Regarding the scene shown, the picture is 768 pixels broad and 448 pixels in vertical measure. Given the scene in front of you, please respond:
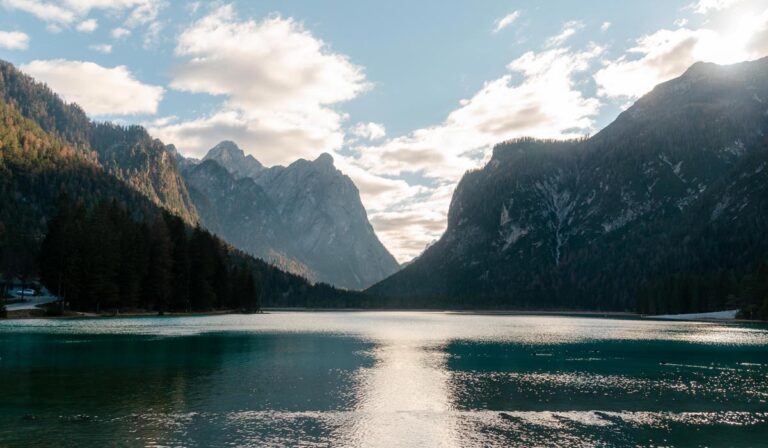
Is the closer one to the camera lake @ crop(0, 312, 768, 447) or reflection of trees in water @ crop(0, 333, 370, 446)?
lake @ crop(0, 312, 768, 447)

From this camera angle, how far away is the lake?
31.7 m

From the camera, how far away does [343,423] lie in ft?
114

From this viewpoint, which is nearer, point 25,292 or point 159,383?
point 159,383

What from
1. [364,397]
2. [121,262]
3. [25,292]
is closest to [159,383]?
[364,397]

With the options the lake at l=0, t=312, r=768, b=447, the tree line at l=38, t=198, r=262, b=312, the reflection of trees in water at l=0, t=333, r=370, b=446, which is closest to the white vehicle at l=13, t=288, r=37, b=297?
the tree line at l=38, t=198, r=262, b=312

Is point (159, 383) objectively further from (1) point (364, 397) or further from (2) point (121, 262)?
(2) point (121, 262)

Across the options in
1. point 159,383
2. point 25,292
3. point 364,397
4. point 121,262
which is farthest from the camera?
point 25,292

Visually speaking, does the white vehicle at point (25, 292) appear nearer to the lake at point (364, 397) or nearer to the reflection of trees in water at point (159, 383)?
the reflection of trees in water at point (159, 383)

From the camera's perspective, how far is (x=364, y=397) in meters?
43.5

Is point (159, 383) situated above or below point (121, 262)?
below

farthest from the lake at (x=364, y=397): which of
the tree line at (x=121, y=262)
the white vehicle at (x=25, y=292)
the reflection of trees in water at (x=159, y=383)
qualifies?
the white vehicle at (x=25, y=292)

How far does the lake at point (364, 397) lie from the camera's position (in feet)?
104

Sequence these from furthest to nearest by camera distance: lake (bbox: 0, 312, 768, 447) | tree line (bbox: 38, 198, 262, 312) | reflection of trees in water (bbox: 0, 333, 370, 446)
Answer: tree line (bbox: 38, 198, 262, 312) → reflection of trees in water (bbox: 0, 333, 370, 446) → lake (bbox: 0, 312, 768, 447)

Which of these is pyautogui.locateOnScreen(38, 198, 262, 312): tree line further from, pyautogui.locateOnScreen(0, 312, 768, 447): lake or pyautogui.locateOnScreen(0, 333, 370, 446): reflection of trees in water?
pyautogui.locateOnScreen(0, 312, 768, 447): lake
